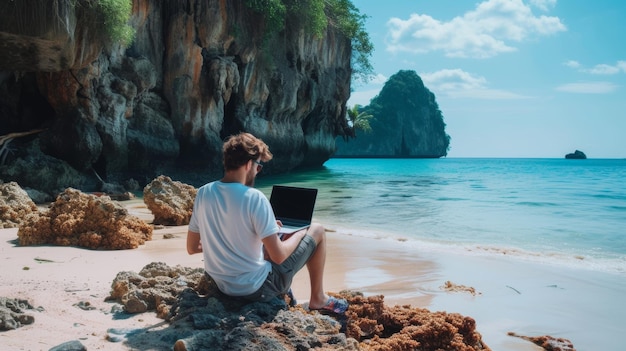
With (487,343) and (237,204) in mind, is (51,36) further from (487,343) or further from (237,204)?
(487,343)

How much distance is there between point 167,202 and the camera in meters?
7.79

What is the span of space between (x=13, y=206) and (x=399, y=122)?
3676 inches

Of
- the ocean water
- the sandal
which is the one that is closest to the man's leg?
the sandal

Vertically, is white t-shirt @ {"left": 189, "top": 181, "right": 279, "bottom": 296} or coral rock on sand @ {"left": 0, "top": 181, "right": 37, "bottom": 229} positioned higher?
white t-shirt @ {"left": 189, "top": 181, "right": 279, "bottom": 296}

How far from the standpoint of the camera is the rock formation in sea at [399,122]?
9756cm

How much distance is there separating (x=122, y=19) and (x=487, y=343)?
33.0 ft

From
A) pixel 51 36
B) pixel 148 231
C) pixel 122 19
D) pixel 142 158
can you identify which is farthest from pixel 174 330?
pixel 142 158

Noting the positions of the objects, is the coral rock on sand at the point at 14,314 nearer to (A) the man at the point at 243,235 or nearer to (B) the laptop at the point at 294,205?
(A) the man at the point at 243,235

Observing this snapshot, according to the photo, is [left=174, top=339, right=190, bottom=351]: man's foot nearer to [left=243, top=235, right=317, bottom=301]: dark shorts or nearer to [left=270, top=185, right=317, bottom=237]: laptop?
[left=243, top=235, right=317, bottom=301]: dark shorts

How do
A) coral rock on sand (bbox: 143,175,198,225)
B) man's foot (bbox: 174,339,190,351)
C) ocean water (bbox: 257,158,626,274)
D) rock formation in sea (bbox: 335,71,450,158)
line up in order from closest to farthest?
man's foot (bbox: 174,339,190,351)
ocean water (bbox: 257,158,626,274)
coral rock on sand (bbox: 143,175,198,225)
rock formation in sea (bbox: 335,71,450,158)

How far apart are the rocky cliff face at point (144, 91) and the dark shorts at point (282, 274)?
7.62 m

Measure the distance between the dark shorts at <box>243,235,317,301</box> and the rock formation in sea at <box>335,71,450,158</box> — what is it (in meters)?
92.9

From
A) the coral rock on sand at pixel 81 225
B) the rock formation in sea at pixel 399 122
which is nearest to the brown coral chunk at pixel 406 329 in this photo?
the coral rock on sand at pixel 81 225

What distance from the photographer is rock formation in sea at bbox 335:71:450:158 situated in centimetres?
9756
